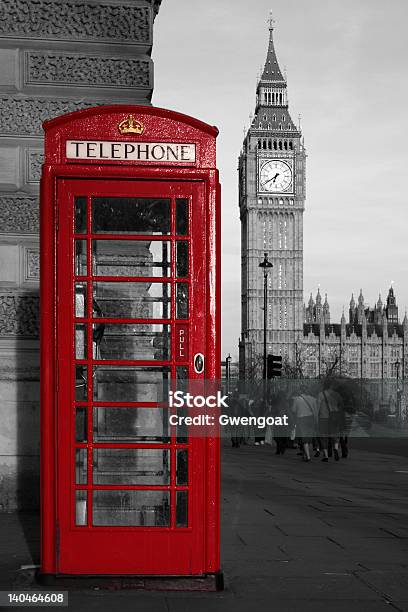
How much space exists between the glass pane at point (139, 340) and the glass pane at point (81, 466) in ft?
1.87

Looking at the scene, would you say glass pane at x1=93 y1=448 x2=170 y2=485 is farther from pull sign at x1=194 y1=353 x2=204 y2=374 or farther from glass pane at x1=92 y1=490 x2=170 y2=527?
pull sign at x1=194 y1=353 x2=204 y2=374

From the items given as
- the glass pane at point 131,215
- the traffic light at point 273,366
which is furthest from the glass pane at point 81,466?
the traffic light at point 273,366

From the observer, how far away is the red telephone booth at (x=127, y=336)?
18.8 feet

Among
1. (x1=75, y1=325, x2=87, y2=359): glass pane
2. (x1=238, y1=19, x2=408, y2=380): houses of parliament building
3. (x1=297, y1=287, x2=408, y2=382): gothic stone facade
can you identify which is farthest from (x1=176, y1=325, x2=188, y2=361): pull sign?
(x1=297, y1=287, x2=408, y2=382): gothic stone facade

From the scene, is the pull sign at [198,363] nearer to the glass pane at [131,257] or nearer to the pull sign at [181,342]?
the pull sign at [181,342]

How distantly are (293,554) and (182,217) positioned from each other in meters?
2.52

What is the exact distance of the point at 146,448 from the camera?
578 cm

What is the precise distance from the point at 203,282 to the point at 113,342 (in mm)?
610

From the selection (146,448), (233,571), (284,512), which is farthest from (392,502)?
(146,448)

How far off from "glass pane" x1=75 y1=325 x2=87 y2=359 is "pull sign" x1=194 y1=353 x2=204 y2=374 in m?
0.61

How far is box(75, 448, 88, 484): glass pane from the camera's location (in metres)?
5.77

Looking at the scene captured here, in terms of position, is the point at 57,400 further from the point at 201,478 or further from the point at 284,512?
the point at 284,512

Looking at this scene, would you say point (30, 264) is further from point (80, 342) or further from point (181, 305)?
point (181, 305)

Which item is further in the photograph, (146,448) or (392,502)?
(392,502)
